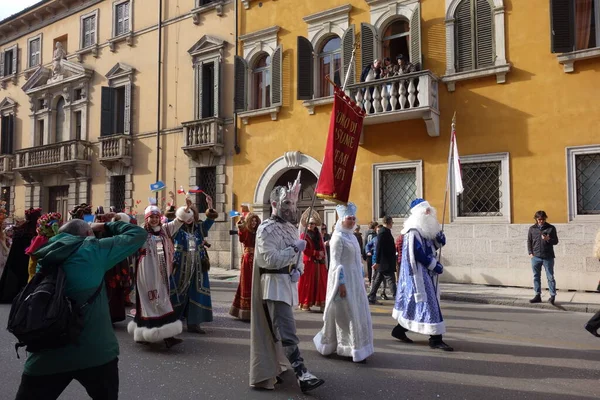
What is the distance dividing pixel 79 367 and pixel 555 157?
11512mm

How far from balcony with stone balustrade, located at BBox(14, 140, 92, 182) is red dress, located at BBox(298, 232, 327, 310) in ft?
52.1

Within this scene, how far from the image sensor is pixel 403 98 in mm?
12727

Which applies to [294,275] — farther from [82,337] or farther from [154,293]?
[154,293]

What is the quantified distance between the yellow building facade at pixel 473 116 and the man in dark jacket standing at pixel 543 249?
186 cm

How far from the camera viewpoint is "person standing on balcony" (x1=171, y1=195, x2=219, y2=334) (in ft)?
22.1

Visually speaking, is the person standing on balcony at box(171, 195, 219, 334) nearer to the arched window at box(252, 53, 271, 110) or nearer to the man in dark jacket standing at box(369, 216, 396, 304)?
the man in dark jacket standing at box(369, 216, 396, 304)

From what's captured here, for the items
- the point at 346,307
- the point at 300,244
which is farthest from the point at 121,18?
the point at 300,244

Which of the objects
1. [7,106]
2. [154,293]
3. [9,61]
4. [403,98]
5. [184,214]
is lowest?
[154,293]

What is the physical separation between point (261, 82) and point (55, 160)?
1142cm

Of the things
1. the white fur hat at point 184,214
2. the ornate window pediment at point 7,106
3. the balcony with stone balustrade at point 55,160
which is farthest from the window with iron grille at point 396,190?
the ornate window pediment at point 7,106

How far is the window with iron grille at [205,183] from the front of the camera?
18.0 metres

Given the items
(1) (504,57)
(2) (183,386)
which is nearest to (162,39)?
(1) (504,57)

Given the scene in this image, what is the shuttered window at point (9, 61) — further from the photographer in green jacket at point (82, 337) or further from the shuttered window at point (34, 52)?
the photographer in green jacket at point (82, 337)

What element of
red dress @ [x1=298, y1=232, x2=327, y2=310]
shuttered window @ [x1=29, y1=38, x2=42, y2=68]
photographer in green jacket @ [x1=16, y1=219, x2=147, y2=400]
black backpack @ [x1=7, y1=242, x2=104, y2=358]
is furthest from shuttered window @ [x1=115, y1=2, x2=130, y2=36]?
black backpack @ [x1=7, y1=242, x2=104, y2=358]
